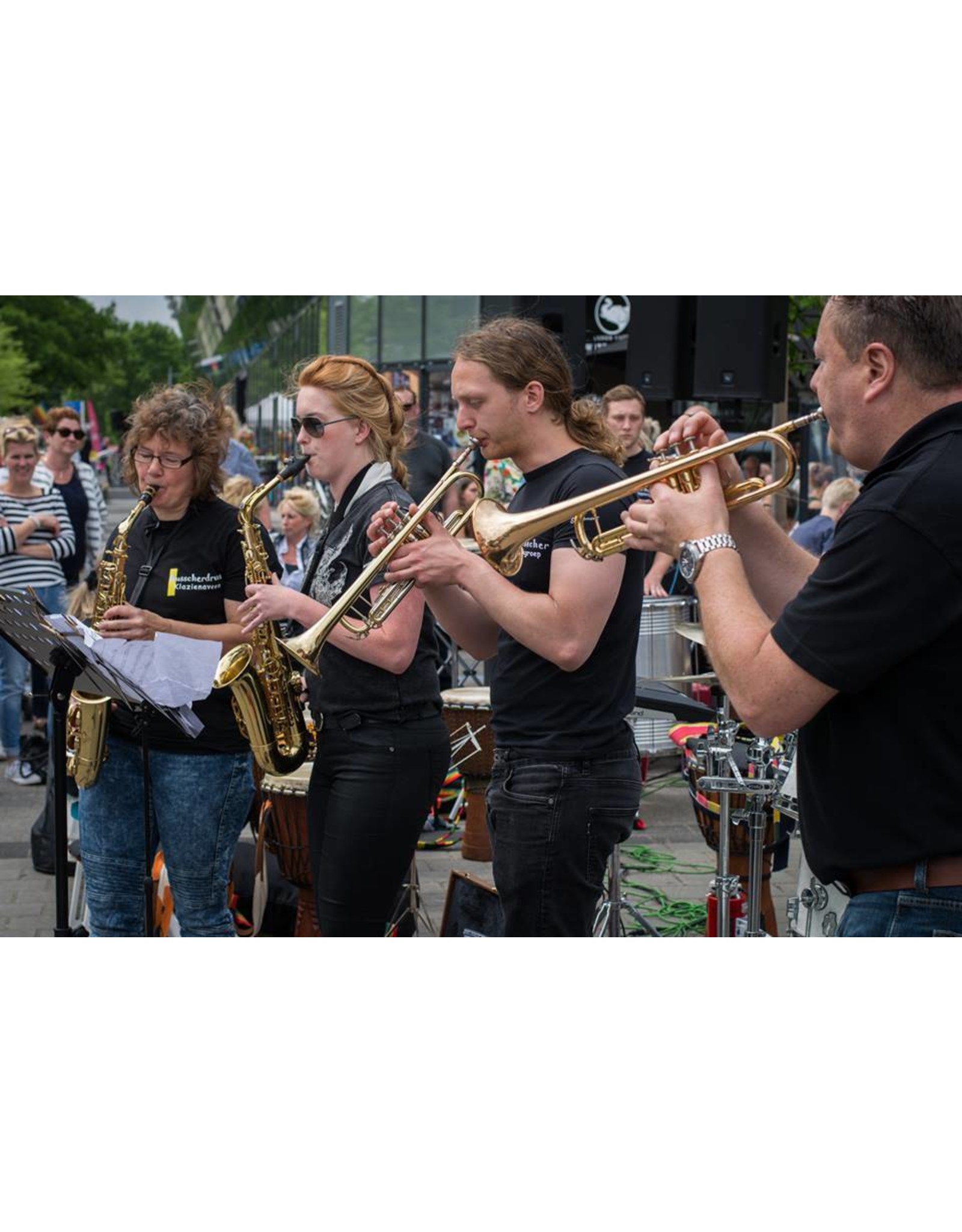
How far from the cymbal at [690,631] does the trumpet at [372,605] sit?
7.54 ft

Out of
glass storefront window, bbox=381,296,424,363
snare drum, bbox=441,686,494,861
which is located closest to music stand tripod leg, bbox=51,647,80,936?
snare drum, bbox=441,686,494,861

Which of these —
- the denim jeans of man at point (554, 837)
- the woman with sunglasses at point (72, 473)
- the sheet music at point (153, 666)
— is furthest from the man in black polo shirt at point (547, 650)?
the woman with sunglasses at point (72, 473)

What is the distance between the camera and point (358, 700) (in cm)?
347

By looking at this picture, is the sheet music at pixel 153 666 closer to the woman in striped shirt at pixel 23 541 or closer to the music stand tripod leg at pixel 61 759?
the music stand tripod leg at pixel 61 759

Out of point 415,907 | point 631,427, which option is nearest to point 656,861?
point 415,907

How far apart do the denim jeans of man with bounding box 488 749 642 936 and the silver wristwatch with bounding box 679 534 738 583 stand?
0.85 metres

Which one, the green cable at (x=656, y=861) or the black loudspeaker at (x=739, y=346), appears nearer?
the green cable at (x=656, y=861)

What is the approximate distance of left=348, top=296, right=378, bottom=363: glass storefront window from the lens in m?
19.0

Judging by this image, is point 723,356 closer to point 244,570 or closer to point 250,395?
point 244,570

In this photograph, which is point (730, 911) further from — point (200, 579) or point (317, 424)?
point (317, 424)

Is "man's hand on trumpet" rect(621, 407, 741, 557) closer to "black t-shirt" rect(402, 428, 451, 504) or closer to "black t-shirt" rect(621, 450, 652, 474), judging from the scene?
"black t-shirt" rect(621, 450, 652, 474)

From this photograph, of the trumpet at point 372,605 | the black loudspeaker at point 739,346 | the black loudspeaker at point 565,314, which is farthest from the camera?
the black loudspeaker at point 565,314

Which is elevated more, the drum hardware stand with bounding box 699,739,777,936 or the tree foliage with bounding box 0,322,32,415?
the tree foliage with bounding box 0,322,32,415

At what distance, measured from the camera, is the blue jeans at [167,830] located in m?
3.92
